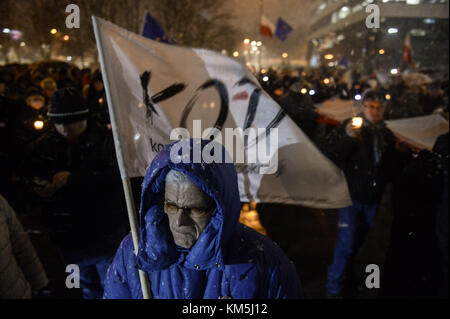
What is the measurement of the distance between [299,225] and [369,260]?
112cm

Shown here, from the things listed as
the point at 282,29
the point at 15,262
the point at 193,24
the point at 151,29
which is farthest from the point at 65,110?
the point at 193,24

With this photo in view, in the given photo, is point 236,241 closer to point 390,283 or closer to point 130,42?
point 130,42

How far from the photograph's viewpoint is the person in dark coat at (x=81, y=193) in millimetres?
2551

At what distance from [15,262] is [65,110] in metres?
1.25

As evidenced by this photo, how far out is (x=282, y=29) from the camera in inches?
302

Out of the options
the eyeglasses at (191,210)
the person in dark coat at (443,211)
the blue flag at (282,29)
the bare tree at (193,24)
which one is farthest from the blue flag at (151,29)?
the blue flag at (282,29)

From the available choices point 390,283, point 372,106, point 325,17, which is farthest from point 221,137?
point 325,17

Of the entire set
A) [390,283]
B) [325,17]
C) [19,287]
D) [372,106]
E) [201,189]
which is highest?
[325,17]

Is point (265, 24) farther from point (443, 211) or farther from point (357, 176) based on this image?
point (443, 211)

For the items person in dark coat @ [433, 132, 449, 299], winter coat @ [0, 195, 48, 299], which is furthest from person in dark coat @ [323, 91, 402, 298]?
winter coat @ [0, 195, 48, 299]

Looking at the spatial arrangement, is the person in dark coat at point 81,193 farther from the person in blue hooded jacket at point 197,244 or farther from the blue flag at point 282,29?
the blue flag at point 282,29

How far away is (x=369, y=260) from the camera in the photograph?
154 inches

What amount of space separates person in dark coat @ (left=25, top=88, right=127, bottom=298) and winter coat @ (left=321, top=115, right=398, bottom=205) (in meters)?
2.13

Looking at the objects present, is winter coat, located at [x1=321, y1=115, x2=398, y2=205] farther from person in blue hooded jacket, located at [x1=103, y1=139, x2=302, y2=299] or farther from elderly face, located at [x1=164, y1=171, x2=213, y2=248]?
elderly face, located at [x1=164, y1=171, x2=213, y2=248]
